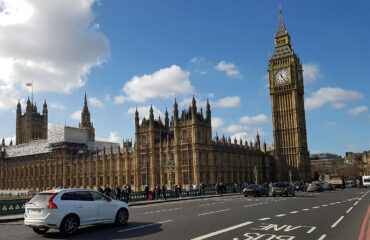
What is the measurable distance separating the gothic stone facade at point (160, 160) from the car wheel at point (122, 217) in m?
44.2

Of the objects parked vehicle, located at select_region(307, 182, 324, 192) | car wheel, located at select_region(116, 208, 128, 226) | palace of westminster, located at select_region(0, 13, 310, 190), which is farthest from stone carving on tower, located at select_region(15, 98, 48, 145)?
car wheel, located at select_region(116, 208, 128, 226)

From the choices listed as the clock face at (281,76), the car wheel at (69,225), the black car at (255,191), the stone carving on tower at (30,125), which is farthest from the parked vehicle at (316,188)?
the stone carving on tower at (30,125)

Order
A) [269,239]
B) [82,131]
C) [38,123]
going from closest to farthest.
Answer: [269,239] → [82,131] → [38,123]

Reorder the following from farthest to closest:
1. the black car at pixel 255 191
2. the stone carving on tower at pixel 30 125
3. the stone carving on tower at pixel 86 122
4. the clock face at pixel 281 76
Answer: the stone carving on tower at pixel 30 125 → the stone carving on tower at pixel 86 122 → the clock face at pixel 281 76 → the black car at pixel 255 191

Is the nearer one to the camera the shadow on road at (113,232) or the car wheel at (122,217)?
the shadow on road at (113,232)

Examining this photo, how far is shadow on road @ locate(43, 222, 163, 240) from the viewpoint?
1214cm

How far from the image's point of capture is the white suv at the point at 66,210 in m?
12.3

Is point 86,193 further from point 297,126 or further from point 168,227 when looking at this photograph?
point 297,126

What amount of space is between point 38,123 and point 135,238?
146 m

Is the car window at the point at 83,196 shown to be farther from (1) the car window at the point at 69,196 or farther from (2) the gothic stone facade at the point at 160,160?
(2) the gothic stone facade at the point at 160,160

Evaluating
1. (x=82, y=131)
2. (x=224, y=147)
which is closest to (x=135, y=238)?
(x=224, y=147)

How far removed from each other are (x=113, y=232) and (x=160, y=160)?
168 ft

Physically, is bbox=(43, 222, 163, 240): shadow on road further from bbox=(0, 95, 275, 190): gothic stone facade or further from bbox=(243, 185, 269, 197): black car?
bbox=(0, 95, 275, 190): gothic stone facade

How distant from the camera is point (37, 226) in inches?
490
